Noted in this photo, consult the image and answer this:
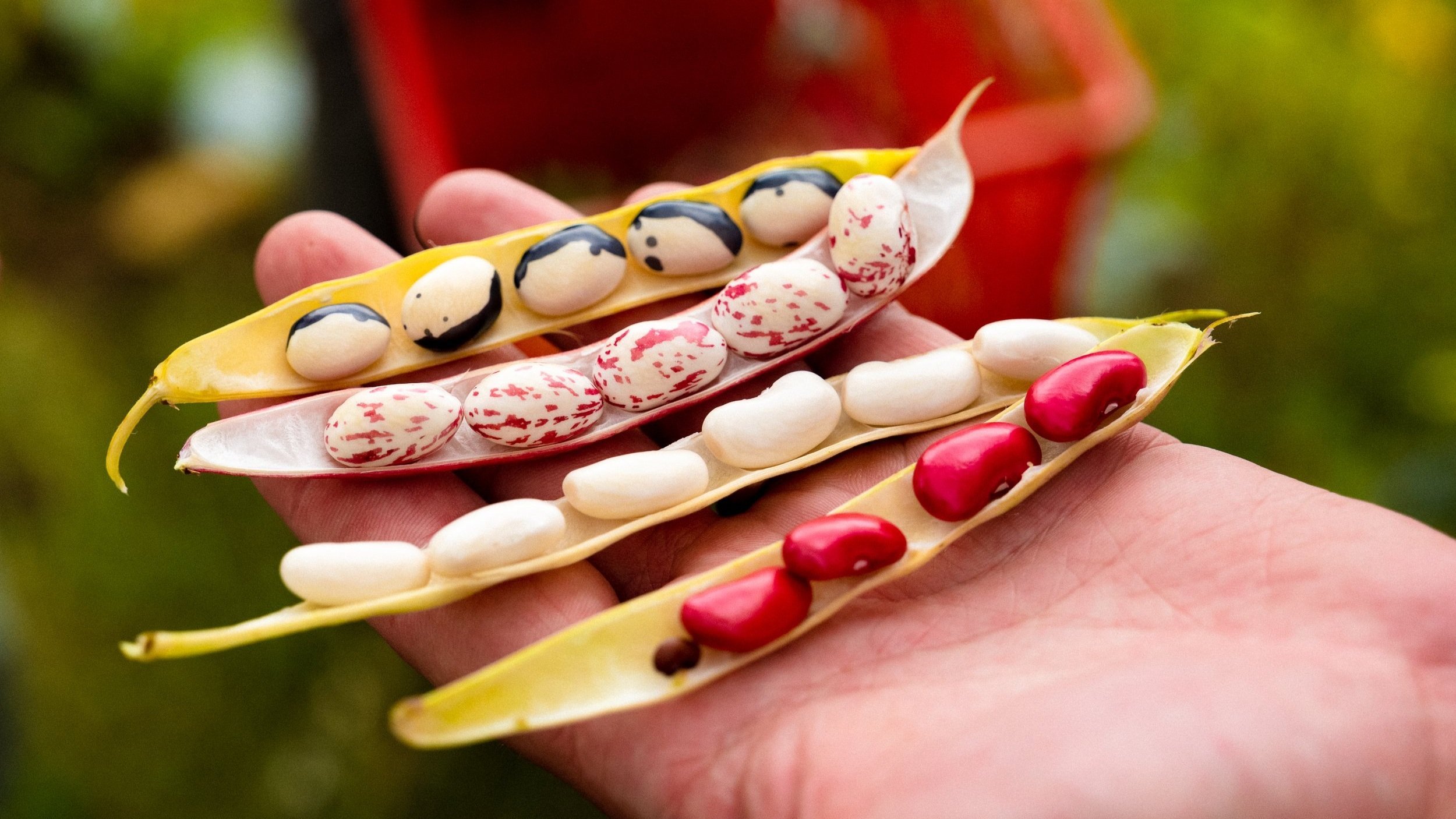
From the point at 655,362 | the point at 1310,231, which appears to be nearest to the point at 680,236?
the point at 655,362

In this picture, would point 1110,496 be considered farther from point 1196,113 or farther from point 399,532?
point 1196,113

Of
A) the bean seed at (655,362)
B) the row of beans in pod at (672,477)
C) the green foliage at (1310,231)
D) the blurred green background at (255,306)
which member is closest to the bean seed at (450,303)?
the bean seed at (655,362)

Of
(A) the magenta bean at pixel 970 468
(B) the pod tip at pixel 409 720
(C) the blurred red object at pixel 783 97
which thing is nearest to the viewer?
(B) the pod tip at pixel 409 720

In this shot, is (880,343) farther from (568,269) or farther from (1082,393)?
(568,269)

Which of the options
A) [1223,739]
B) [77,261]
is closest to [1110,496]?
[1223,739]

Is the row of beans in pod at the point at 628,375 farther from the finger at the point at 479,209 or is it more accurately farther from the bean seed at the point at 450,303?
the finger at the point at 479,209

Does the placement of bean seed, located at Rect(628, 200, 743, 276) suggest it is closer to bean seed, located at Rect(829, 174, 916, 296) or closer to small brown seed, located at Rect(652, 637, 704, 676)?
bean seed, located at Rect(829, 174, 916, 296)
